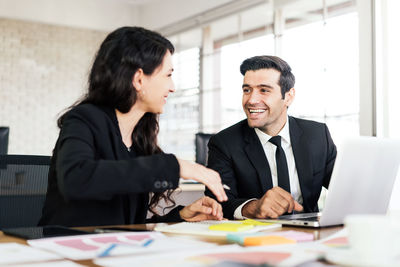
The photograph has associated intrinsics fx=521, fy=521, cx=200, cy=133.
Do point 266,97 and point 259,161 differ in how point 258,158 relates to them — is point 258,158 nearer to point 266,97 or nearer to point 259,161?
point 259,161

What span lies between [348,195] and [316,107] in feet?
10.7

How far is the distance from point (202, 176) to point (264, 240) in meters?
0.37

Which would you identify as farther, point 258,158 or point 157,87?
point 258,158

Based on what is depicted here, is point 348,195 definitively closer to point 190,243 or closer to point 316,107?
point 190,243

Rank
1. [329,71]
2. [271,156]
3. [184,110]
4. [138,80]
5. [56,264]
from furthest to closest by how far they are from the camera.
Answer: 1. [184,110]
2. [329,71]
3. [271,156]
4. [138,80]
5. [56,264]

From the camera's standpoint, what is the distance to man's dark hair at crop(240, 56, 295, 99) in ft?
8.06

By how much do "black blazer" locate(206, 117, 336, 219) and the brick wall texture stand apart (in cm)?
419

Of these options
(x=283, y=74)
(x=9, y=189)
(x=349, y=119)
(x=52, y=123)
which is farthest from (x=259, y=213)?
(x=52, y=123)

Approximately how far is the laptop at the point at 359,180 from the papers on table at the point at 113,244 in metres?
0.46

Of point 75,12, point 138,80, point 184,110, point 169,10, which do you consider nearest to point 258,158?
point 138,80

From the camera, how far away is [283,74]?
2.51 meters

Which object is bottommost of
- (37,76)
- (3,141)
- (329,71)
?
(3,141)

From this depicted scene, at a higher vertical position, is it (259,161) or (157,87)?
(157,87)

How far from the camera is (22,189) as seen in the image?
1713 millimetres
